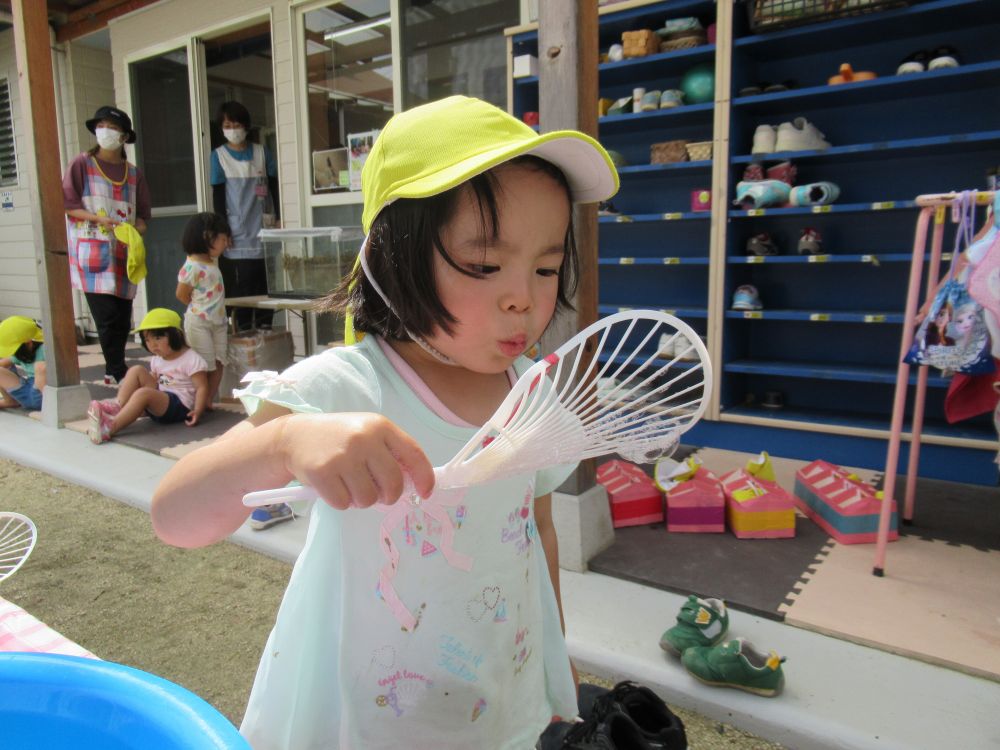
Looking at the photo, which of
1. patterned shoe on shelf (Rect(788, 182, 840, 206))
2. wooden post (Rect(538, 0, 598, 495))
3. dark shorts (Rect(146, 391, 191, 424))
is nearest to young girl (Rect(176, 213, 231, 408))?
dark shorts (Rect(146, 391, 191, 424))

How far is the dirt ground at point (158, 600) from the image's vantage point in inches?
66.8

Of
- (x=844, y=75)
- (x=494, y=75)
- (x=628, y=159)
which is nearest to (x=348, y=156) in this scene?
(x=494, y=75)

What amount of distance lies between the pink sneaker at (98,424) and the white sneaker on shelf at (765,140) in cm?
349

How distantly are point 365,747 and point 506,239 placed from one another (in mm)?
582

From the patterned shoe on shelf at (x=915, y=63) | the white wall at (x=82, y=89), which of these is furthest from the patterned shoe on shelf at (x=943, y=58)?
the white wall at (x=82, y=89)

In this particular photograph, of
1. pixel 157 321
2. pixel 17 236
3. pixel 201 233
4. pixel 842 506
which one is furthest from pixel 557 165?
pixel 17 236

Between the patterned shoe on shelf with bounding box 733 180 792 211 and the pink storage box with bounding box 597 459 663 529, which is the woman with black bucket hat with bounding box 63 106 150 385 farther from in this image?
the patterned shoe on shelf with bounding box 733 180 792 211

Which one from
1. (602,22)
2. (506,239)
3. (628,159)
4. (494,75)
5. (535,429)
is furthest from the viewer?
(494,75)

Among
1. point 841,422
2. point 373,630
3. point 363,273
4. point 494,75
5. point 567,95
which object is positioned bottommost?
point 841,422

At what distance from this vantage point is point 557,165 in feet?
2.83

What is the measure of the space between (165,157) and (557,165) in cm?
680

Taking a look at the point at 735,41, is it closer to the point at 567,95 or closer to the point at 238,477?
the point at 567,95

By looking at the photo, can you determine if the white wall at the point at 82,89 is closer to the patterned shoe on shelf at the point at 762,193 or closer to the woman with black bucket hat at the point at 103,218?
the woman with black bucket hat at the point at 103,218

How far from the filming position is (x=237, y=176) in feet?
17.9
